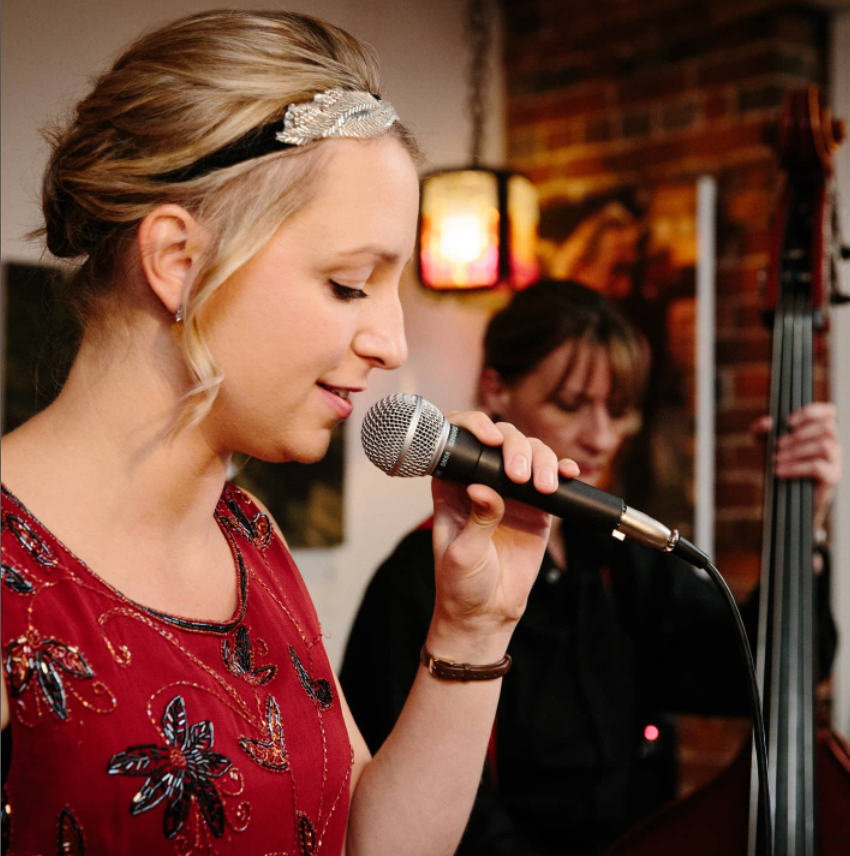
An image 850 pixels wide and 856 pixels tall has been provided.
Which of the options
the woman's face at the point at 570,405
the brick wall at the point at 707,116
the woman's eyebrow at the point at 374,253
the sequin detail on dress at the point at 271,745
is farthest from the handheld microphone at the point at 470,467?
the brick wall at the point at 707,116

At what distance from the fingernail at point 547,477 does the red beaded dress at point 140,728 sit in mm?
266

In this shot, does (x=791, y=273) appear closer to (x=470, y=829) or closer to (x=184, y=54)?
(x=470, y=829)

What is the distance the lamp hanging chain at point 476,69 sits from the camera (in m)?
1.81

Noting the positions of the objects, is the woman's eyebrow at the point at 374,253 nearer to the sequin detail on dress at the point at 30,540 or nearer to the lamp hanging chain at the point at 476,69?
the sequin detail on dress at the point at 30,540

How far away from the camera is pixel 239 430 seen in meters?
0.78

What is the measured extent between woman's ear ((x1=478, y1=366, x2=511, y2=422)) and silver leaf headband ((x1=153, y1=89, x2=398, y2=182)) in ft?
2.38

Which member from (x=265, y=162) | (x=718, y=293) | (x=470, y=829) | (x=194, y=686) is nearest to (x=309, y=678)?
(x=194, y=686)

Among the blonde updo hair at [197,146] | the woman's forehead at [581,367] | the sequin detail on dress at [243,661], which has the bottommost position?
the sequin detail on dress at [243,661]

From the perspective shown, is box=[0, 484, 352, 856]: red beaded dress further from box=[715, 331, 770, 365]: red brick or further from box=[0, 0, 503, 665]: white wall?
box=[715, 331, 770, 365]: red brick

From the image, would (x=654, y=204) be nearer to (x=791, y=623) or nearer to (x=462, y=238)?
(x=462, y=238)

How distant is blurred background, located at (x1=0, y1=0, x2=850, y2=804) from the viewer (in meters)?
1.81

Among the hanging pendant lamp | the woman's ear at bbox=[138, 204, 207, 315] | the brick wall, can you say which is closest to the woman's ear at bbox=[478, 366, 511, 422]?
the hanging pendant lamp

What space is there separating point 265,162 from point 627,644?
1142 millimetres

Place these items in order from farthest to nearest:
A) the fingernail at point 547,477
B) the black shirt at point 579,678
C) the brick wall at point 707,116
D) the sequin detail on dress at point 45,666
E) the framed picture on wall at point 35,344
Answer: the brick wall at point 707,116
the black shirt at point 579,678
the framed picture on wall at point 35,344
the fingernail at point 547,477
the sequin detail on dress at point 45,666
